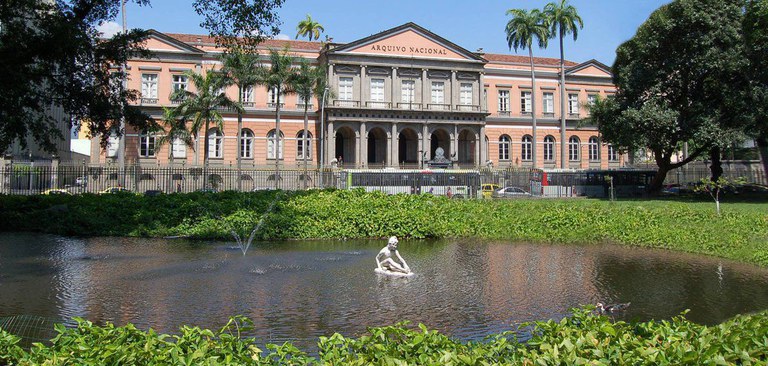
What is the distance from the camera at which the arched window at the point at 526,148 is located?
57.6 meters

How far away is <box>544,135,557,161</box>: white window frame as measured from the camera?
58094mm

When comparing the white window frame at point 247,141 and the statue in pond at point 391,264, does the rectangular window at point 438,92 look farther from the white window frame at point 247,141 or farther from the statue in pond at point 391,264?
the statue in pond at point 391,264

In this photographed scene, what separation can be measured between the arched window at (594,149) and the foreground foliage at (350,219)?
39.8 metres

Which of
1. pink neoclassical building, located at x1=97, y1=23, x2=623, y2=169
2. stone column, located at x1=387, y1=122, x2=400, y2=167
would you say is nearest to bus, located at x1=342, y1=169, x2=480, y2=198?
pink neoclassical building, located at x1=97, y1=23, x2=623, y2=169

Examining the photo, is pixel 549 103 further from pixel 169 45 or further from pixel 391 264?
pixel 391 264

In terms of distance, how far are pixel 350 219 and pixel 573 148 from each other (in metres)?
44.4

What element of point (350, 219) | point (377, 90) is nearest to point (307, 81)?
point (377, 90)

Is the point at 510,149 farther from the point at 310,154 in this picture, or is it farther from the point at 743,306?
the point at 743,306

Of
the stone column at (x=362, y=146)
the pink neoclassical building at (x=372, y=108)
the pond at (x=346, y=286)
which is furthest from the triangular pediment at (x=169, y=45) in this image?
the pond at (x=346, y=286)

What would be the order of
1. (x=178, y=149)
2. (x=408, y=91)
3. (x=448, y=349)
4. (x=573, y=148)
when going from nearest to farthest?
(x=448, y=349), (x=178, y=149), (x=408, y=91), (x=573, y=148)

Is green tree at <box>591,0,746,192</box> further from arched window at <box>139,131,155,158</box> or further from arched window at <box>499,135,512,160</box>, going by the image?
arched window at <box>139,131,155,158</box>

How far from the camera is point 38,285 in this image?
1129 centimetres

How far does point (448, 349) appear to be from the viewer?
4.88 metres

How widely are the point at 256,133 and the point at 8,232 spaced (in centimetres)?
3145
